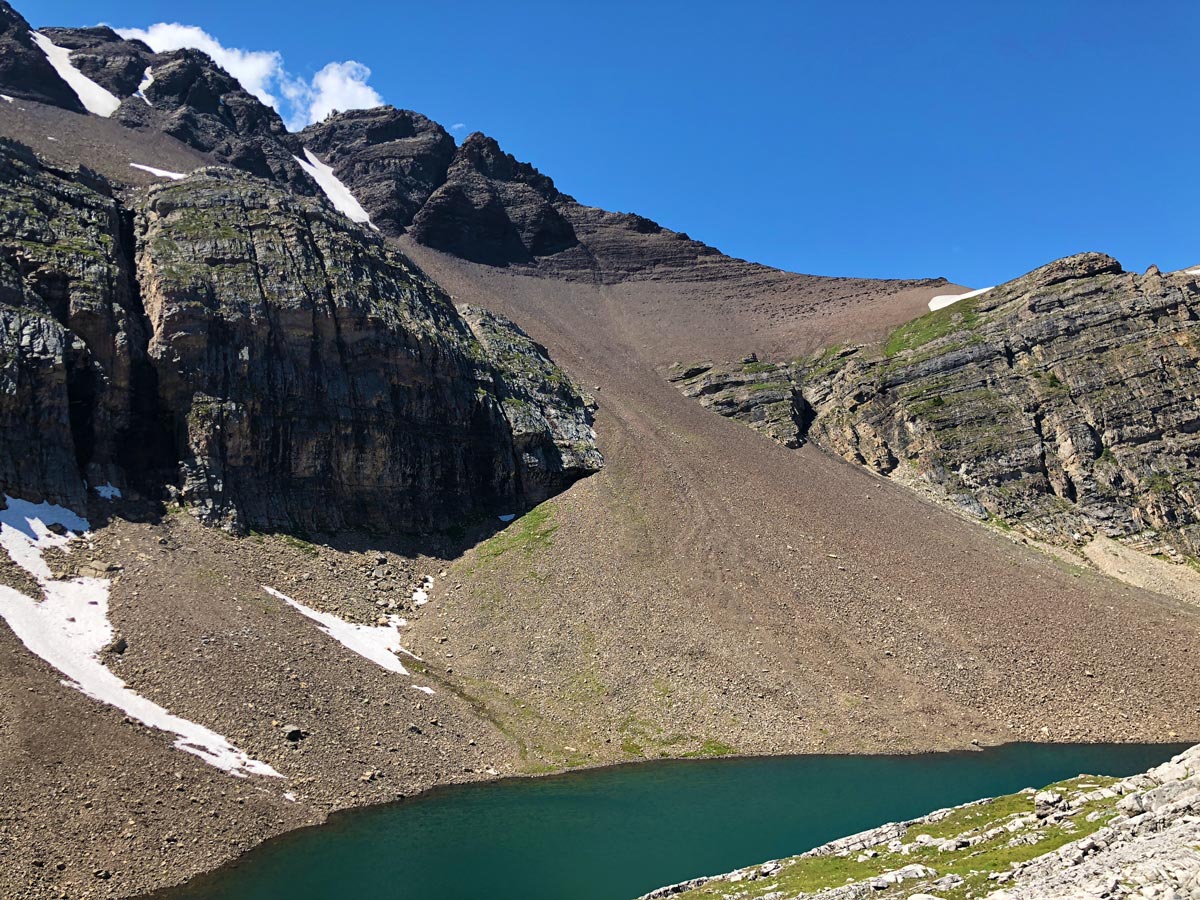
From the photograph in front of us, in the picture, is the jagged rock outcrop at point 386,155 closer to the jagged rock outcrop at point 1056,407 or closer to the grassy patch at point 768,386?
the grassy patch at point 768,386

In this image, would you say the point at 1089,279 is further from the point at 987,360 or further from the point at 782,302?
the point at 782,302

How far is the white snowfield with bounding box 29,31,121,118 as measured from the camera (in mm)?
132250

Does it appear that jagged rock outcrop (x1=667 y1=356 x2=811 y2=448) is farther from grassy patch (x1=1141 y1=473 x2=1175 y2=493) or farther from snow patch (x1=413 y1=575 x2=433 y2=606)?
snow patch (x1=413 y1=575 x2=433 y2=606)

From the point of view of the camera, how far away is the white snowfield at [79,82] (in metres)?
132

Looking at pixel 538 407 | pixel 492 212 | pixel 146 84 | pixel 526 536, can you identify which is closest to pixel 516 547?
pixel 526 536

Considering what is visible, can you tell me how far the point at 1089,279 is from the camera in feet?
318

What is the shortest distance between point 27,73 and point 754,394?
369 ft

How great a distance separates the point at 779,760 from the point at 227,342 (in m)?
49.8

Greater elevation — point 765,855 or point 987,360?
point 987,360

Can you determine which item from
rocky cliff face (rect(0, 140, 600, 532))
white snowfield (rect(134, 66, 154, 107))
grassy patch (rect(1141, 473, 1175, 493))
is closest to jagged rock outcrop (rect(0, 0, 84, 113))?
white snowfield (rect(134, 66, 154, 107))

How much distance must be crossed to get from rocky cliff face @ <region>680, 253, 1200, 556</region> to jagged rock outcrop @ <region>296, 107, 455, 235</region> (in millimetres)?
69451

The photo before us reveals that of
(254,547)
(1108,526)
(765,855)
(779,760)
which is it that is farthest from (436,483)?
(1108,526)

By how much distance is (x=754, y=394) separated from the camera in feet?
334

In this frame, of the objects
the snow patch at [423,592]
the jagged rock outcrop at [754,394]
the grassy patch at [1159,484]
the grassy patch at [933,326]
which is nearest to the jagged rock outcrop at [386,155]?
the jagged rock outcrop at [754,394]
